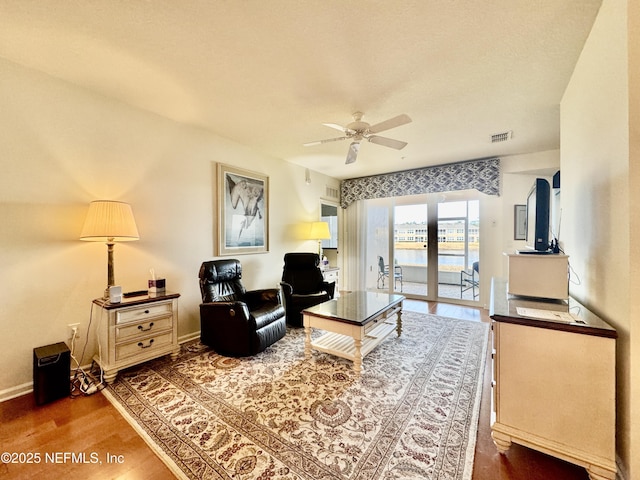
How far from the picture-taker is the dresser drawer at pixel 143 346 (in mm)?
2252

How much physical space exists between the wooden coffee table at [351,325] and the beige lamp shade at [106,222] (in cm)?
184

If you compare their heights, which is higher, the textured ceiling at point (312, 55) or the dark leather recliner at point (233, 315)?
the textured ceiling at point (312, 55)

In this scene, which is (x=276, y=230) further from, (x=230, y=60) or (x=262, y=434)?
(x=262, y=434)

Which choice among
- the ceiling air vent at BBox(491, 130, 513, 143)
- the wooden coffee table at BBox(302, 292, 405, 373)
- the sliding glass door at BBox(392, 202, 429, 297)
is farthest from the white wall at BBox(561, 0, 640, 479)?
the sliding glass door at BBox(392, 202, 429, 297)

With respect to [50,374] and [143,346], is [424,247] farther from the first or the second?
[50,374]

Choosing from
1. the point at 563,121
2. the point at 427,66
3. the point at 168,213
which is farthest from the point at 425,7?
the point at 168,213

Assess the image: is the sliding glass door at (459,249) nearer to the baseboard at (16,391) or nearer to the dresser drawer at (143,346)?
the dresser drawer at (143,346)

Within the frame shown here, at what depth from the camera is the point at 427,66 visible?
2064 millimetres

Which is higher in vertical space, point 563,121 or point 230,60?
point 230,60

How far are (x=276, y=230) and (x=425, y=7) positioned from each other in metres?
3.38

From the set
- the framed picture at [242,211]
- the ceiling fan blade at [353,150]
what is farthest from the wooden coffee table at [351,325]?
the ceiling fan blade at [353,150]

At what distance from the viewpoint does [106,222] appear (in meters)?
2.19

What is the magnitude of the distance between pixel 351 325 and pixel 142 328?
75.6 inches

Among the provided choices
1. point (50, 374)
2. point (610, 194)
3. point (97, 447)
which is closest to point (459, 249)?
point (610, 194)
